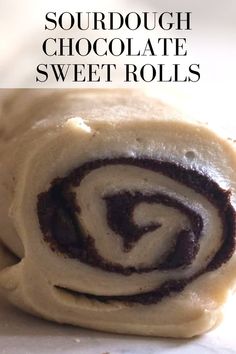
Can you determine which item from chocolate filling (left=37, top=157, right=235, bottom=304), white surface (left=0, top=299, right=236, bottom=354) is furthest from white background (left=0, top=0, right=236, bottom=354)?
chocolate filling (left=37, top=157, right=235, bottom=304)

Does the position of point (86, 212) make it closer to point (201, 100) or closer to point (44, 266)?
point (44, 266)

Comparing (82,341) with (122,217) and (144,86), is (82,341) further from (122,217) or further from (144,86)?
(144,86)

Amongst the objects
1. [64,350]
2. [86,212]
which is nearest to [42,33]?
[86,212]

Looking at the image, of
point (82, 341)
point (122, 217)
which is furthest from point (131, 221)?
point (82, 341)

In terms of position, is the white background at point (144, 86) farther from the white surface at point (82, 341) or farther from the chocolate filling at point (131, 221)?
the chocolate filling at point (131, 221)

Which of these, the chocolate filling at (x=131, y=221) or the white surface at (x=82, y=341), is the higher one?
the chocolate filling at (x=131, y=221)

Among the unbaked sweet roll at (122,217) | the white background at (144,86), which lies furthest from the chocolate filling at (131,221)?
the white background at (144,86)

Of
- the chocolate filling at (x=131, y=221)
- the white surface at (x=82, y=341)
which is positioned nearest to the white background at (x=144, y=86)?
the white surface at (x=82, y=341)

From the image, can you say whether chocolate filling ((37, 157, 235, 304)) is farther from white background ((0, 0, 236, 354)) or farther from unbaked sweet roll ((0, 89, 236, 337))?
white background ((0, 0, 236, 354))
